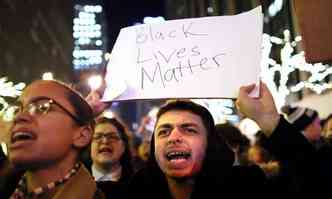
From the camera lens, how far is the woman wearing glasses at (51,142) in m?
1.68

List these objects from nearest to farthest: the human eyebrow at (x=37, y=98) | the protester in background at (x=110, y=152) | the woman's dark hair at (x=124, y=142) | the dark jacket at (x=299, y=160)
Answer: the dark jacket at (x=299, y=160), the human eyebrow at (x=37, y=98), the protester in background at (x=110, y=152), the woman's dark hair at (x=124, y=142)

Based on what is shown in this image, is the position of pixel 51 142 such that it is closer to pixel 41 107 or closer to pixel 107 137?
pixel 41 107

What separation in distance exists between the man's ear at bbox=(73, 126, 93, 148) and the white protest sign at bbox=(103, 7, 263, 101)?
0.63 ft

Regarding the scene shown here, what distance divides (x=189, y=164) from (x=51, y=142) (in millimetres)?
484

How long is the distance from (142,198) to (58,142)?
1.29 ft

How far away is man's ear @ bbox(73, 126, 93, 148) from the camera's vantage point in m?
1.79

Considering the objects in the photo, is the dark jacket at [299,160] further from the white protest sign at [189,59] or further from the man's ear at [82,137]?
the man's ear at [82,137]

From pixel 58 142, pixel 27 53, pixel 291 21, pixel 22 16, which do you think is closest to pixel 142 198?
pixel 58 142

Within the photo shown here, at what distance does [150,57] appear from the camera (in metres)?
1.98

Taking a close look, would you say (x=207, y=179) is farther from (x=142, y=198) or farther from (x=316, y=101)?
(x=316, y=101)

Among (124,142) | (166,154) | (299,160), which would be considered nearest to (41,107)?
(166,154)

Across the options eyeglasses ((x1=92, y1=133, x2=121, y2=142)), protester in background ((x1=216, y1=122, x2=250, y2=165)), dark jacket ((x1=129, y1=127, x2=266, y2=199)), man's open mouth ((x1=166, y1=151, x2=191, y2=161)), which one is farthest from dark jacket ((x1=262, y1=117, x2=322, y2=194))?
eyeglasses ((x1=92, y1=133, x2=121, y2=142))

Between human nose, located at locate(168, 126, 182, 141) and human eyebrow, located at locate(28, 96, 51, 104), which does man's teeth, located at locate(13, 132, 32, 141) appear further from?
human nose, located at locate(168, 126, 182, 141)

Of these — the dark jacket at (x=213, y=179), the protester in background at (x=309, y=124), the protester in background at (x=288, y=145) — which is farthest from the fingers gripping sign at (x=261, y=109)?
the protester in background at (x=309, y=124)
